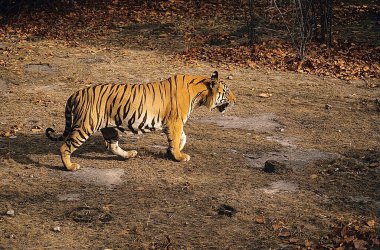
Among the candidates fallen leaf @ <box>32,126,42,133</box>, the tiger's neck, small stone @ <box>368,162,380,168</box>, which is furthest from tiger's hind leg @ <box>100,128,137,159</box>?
small stone @ <box>368,162,380,168</box>

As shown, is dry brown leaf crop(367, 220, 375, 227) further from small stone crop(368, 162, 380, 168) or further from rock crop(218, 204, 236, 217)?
small stone crop(368, 162, 380, 168)

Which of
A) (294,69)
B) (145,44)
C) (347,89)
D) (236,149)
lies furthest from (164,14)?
(236,149)

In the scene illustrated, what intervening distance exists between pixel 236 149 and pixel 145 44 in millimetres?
7211

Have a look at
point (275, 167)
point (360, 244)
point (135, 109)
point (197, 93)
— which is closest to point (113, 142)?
point (135, 109)

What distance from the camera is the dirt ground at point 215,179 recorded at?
5742 millimetres

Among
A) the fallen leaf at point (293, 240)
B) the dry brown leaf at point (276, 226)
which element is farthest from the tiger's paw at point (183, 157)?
the fallen leaf at point (293, 240)

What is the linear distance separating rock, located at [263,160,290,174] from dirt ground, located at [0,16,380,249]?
18 mm

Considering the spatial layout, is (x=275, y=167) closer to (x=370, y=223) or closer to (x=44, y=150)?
(x=370, y=223)

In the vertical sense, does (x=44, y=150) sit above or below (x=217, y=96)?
below

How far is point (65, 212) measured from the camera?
244 inches

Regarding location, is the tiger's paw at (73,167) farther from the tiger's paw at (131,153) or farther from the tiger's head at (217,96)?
the tiger's head at (217,96)

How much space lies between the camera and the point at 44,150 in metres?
8.02

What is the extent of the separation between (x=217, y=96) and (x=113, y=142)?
1.42 metres

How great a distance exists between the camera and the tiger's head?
24.9ft
